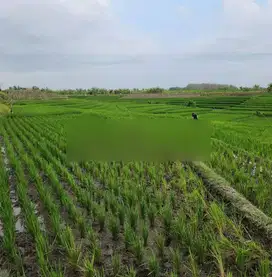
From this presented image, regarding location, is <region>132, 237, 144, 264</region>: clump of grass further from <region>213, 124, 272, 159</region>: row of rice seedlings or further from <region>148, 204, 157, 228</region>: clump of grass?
<region>213, 124, 272, 159</region>: row of rice seedlings

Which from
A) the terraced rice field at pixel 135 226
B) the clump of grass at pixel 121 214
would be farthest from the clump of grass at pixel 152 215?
the clump of grass at pixel 121 214

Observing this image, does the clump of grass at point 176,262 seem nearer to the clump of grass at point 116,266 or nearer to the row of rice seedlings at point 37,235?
the clump of grass at point 116,266

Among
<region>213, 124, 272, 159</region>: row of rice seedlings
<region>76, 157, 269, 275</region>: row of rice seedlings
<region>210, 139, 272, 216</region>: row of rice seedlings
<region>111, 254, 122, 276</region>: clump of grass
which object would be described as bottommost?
<region>111, 254, 122, 276</region>: clump of grass

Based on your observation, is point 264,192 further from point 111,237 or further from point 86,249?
point 86,249

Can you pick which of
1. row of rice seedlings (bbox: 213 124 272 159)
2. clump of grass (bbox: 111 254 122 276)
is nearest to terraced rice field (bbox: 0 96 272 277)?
clump of grass (bbox: 111 254 122 276)

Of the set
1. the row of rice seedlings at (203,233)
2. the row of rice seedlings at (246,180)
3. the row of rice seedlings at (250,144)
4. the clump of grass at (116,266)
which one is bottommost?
the clump of grass at (116,266)

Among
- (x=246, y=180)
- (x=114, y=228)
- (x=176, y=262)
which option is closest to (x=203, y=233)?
(x=176, y=262)

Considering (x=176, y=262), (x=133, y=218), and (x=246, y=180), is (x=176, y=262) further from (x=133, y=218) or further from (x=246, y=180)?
(x=246, y=180)

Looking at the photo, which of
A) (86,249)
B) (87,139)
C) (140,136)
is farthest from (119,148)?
(86,249)

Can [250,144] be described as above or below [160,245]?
above

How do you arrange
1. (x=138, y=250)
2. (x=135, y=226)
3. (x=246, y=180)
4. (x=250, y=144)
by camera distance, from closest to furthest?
1. (x=138, y=250)
2. (x=135, y=226)
3. (x=246, y=180)
4. (x=250, y=144)

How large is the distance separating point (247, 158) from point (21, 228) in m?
5.06

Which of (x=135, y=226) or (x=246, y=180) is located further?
(x=246, y=180)

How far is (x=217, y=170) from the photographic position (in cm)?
601
